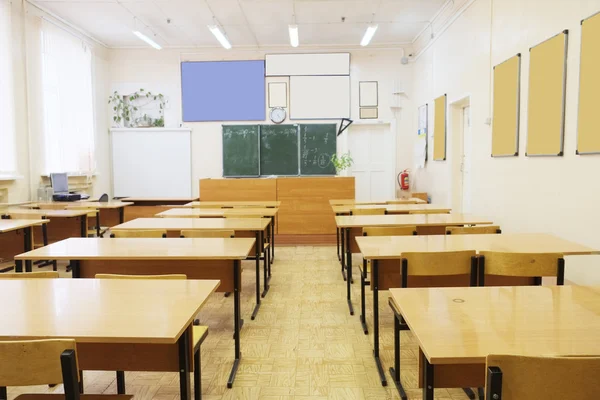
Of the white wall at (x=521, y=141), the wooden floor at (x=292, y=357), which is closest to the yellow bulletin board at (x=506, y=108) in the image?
the white wall at (x=521, y=141)

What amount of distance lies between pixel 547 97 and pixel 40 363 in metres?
4.56

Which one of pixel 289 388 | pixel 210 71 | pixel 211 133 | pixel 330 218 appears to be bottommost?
pixel 289 388

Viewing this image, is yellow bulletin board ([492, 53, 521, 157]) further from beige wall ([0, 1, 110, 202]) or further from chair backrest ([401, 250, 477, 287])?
beige wall ([0, 1, 110, 202])

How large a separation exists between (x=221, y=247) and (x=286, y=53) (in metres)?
7.49

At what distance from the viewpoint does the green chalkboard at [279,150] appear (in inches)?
369

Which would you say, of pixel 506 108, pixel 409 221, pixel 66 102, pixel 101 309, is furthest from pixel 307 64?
pixel 101 309

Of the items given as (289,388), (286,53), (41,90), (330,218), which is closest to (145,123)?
(41,90)

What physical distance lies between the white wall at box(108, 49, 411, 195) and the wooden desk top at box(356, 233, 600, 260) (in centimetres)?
669

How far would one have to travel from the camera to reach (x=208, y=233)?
3479mm

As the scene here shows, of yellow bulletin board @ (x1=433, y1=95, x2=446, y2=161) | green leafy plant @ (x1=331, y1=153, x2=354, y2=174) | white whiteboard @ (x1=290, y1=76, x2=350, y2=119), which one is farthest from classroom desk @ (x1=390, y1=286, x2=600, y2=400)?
white whiteboard @ (x1=290, y1=76, x2=350, y2=119)

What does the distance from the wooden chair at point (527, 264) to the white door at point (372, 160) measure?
7.39 meters

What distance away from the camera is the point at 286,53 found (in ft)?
31.2

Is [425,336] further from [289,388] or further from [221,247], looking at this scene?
[221,247]

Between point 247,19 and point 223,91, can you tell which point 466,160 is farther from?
point 223,91
